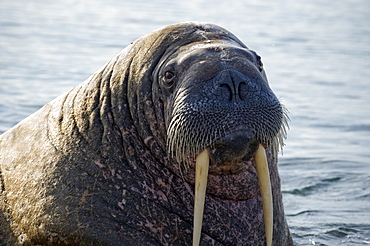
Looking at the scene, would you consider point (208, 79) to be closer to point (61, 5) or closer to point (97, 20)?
point (97, 20)

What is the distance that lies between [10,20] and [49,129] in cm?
1871

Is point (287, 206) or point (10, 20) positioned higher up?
point (287, 206)

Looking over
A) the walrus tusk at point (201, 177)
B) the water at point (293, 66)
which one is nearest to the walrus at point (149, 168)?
the walrus tusk at point (201, 177)

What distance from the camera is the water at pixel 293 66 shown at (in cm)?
956

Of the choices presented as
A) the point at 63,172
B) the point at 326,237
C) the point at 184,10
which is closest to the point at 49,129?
the point at 63,172

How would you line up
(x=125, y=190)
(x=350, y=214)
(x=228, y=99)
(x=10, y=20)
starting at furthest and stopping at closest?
(x=10, y=20) < (x=350, y=214) < (x=125, y=190) < (x=228, y=99)

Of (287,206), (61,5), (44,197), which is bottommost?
(61,5)

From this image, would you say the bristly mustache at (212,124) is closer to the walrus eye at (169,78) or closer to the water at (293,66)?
the walrus eye at (169,78)

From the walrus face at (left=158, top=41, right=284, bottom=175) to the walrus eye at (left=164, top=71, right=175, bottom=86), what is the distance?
0.28ft

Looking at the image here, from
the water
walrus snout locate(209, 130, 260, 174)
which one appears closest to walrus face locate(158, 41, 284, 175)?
walrus snout locate(209, 130, 260, 174)

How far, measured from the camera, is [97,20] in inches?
1003

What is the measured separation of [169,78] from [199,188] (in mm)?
878

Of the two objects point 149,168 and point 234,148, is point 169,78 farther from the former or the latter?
point 234,148

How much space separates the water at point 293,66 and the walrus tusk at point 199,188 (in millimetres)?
2890
